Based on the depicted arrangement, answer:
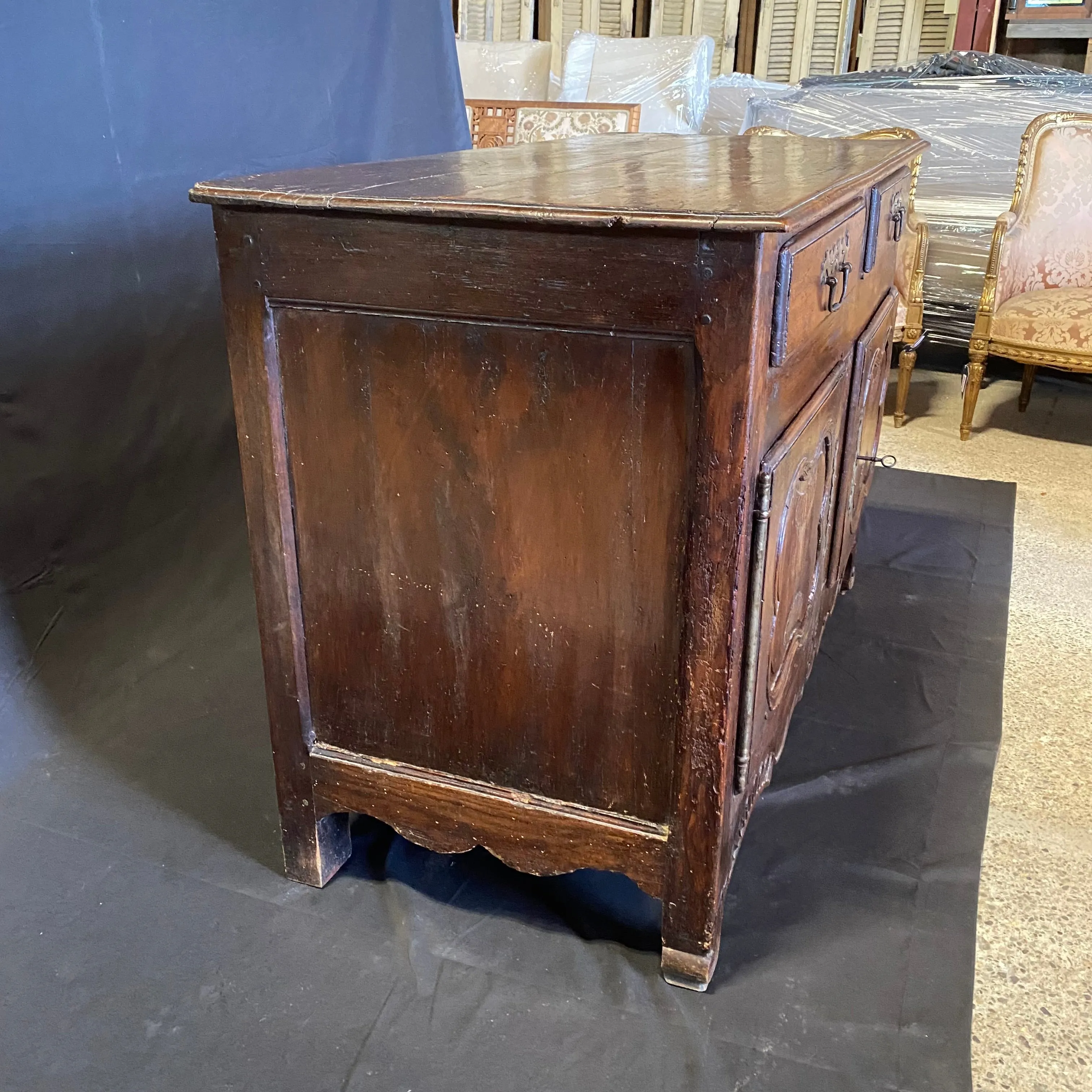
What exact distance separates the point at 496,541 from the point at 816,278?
→ 0.48m

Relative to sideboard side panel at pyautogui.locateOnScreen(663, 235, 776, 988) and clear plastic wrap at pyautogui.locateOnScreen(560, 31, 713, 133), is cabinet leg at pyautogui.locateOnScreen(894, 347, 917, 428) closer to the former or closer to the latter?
clear plastic wrap at pyautogui.locateOnScreen(560, 31, 713, 133)

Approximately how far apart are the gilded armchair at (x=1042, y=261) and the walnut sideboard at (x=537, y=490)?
1990 mm

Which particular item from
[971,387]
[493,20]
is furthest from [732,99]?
[971,387]

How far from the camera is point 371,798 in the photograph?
1315mm

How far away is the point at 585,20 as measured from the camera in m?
5.42

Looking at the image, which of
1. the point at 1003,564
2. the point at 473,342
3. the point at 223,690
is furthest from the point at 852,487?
the point at 223,690

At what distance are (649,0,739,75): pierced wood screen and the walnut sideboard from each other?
Answer: 4.31m

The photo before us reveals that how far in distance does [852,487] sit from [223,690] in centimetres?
123

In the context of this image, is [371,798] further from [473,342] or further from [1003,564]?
[1003,564]

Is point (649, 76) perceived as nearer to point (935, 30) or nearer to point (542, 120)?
point (542, 120)

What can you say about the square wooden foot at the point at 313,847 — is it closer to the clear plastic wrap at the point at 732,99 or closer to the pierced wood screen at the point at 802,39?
the clear plastic wrap at the point at 732,99

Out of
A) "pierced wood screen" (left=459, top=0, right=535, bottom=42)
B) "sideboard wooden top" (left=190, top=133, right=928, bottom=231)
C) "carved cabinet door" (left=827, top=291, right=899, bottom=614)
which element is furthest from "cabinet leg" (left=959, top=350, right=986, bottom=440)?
"pierced wood screen" (left=459, top=0, right=535, bottom=42)

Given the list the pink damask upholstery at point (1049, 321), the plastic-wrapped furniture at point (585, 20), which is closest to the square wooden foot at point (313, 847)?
the pink damask upholstery at point (1049, 321)

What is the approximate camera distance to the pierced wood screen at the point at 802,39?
4879 mm
